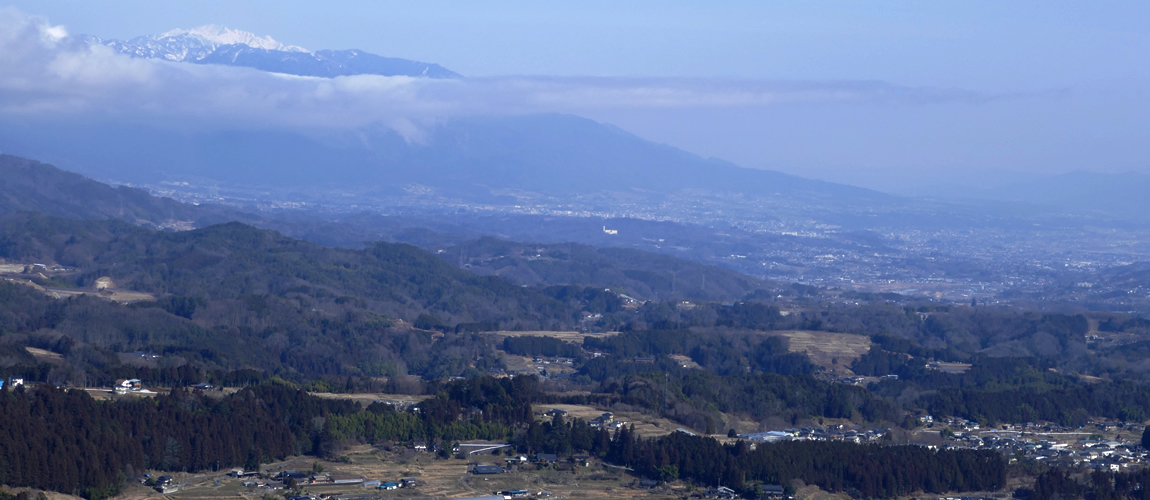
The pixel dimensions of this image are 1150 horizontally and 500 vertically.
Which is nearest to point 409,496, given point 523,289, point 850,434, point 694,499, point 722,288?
point 694,499

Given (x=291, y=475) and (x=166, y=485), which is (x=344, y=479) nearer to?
(x=291, y=475)

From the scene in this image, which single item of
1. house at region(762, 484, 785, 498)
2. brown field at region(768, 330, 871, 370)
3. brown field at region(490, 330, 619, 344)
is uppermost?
house at region(762, 484, 785, 498)

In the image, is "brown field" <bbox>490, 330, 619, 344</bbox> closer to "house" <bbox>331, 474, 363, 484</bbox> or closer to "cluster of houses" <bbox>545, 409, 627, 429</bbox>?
A: "cluster of houses" <bbox>545, 409, 627, 429</bbox>

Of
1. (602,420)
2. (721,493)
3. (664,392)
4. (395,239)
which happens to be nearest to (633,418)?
(602,420)

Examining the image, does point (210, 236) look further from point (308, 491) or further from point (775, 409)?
point (308, 491)

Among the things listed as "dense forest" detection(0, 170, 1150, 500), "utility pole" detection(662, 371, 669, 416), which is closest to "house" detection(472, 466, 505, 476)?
"dense forest" detection(0, 170, 1150, 500)

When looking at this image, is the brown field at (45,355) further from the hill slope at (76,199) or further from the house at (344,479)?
the hill slope at (76,199)

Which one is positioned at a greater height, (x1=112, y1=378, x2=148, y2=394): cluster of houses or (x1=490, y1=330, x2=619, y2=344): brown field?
(x1=112, y1=378, x2=148, y2=394): cluster of houses
